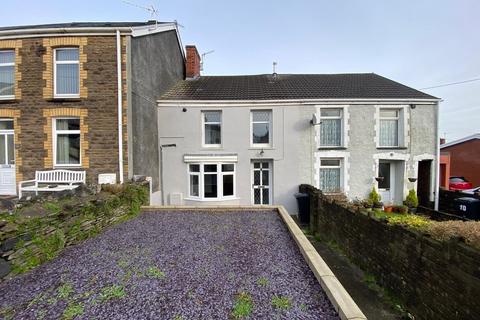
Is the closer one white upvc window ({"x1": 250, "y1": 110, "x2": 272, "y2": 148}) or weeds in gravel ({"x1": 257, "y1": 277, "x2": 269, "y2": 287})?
weeds in gravel ({"x1": 257, "y1": 277, "x2": 269, "y2": 287})

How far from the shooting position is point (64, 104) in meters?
8.18

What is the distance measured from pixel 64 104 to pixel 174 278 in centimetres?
786

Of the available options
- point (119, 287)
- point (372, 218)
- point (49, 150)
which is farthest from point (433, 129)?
point (49, 150)

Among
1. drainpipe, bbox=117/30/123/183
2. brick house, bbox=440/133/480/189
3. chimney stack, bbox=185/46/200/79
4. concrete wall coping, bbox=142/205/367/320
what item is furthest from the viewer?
brick house, bbox=440/133/480/189

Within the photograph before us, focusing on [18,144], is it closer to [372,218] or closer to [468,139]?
[372,218]

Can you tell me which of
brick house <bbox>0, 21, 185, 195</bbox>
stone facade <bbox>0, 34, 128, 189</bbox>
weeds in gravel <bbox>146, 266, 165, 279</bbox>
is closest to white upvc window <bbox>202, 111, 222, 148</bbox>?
brick house <bbox>0, 21, 185, 195</bbox>

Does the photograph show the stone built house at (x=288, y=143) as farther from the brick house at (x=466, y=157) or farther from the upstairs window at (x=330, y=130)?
the brick house at (x=466, y=157)

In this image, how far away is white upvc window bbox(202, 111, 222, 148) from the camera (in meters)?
11.1

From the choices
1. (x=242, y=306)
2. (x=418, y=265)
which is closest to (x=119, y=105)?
(x=242, y=306)

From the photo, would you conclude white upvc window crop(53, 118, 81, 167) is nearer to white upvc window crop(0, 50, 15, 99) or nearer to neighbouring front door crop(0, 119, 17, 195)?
neighbouring front door crop(0, 119, 17, 195)

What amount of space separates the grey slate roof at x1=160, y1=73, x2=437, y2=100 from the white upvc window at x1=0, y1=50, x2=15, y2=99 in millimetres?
5062

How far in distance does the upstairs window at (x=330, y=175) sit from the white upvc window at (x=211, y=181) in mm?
4076

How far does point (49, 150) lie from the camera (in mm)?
8227

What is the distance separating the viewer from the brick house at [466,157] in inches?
830
